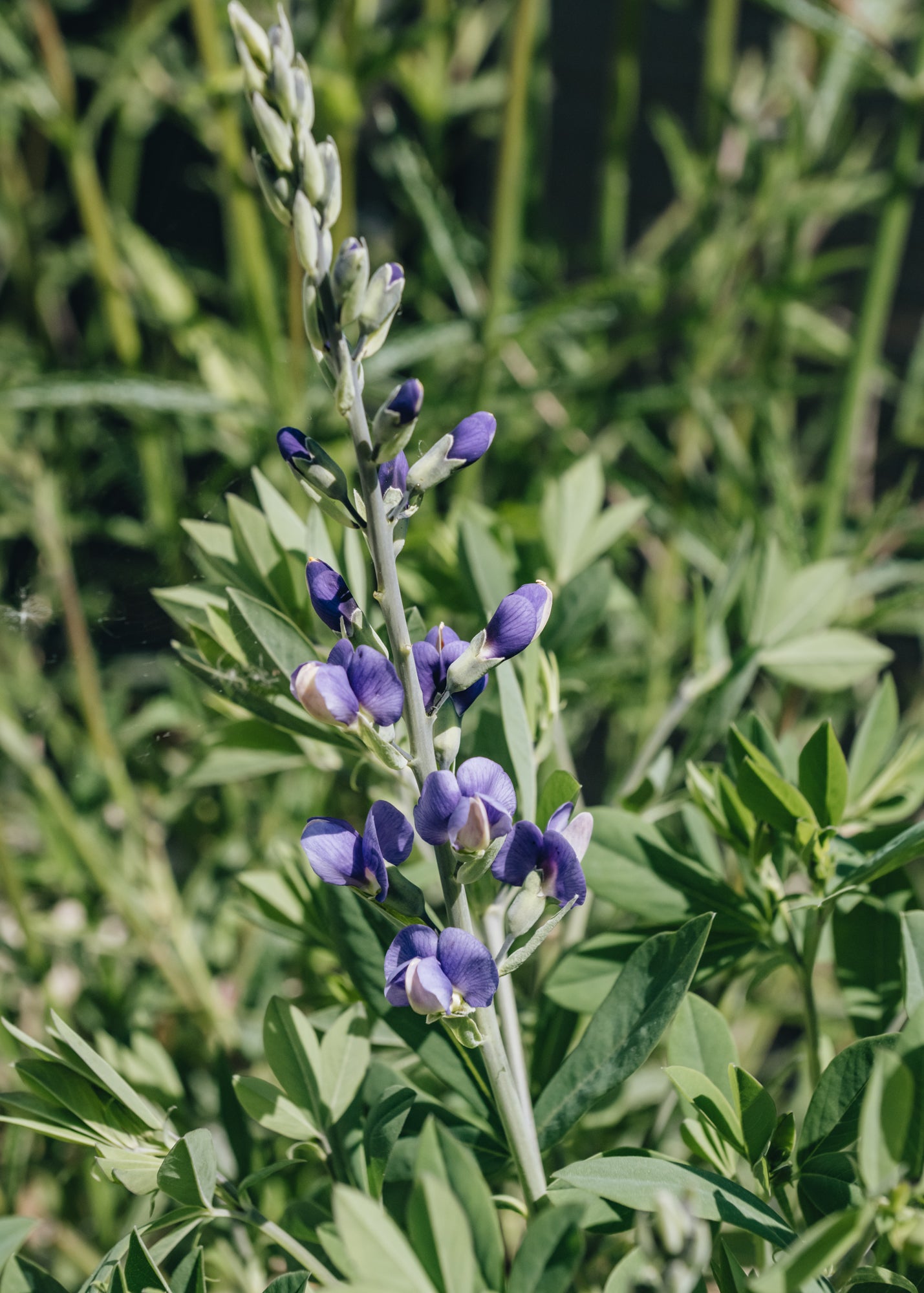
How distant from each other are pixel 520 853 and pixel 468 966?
0.11 feet

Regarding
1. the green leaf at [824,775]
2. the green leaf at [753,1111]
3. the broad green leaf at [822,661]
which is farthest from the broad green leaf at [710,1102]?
the broad green leaf at [822,661]

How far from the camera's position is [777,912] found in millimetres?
354

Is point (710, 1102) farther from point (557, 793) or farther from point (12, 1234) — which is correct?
point (12, 1234)

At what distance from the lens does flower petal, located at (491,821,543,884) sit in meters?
0.26

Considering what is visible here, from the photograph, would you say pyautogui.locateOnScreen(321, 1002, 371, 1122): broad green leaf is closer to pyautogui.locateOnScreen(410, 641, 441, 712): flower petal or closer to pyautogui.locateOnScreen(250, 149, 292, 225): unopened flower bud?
pyautogui.locateOnScreen(410, 641, 441, 712): flower petal

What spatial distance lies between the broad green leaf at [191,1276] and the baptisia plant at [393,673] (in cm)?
10

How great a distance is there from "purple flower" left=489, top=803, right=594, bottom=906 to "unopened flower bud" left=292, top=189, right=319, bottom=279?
6.5 inches

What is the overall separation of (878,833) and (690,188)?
0.71 m

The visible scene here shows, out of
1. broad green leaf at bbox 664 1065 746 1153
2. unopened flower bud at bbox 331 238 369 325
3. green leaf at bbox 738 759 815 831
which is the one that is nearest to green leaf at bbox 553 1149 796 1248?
broad green leaf at bbox 664 1065 746 1153

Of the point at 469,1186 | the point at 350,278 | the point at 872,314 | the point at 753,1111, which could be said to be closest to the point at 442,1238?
the point at 469,1186

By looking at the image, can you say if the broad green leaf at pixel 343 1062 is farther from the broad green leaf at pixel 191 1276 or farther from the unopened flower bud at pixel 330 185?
the unopened flower bud at pixel 330 185

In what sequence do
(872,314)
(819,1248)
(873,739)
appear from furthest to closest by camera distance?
(872,314) < (873,739) < (819,1248)

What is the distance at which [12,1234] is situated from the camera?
0.31 metres

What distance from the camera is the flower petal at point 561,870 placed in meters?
0.26
